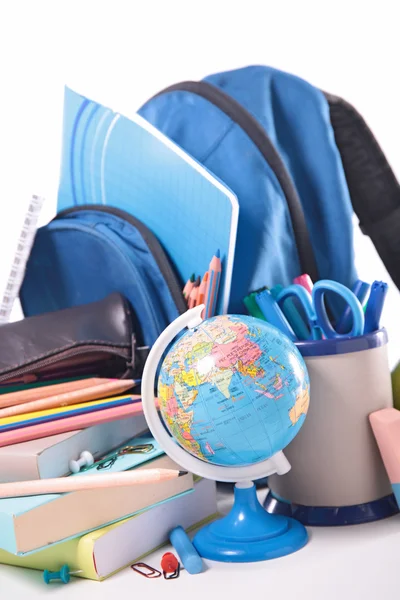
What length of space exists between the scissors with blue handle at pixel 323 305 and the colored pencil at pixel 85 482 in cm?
21

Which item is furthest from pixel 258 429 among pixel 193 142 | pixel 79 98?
pixel 79 98

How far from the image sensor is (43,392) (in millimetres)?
834

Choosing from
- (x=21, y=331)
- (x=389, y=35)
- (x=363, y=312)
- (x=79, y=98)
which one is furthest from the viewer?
(x=389, y=35)

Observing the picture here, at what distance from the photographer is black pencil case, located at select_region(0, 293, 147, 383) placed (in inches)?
35.0

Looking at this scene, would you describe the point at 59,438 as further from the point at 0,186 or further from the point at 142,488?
the point at 0,186

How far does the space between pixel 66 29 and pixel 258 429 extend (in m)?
0.91

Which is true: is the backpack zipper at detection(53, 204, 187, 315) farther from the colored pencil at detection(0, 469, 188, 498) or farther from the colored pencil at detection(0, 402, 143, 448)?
the colored pencil at detection(0, 469, 188, 498)

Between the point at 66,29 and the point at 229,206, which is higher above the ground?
the point at 66,29

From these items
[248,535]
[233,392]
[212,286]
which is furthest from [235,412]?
[212,286]

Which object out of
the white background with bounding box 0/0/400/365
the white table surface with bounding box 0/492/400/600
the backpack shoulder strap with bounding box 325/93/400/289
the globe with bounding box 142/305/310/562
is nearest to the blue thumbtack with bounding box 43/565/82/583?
the white table surface with bounding box 0/492/400/600

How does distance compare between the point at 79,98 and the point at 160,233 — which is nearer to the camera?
the point at 160,233

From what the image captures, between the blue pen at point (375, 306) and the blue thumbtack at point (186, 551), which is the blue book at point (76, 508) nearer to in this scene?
the blue thumbtack at point (186, 551)

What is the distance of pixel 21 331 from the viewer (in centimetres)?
92

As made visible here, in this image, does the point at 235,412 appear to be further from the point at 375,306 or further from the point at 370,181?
the point at 370,181
